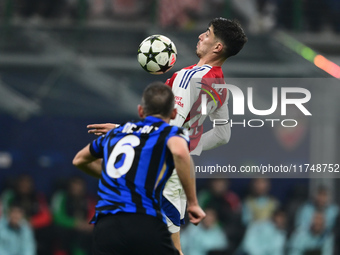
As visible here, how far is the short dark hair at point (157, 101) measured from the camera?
4.84 metres

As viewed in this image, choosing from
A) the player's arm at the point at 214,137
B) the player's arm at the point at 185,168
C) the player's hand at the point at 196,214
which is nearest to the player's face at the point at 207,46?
the player's arm at the point at 214,137

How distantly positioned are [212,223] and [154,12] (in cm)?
533

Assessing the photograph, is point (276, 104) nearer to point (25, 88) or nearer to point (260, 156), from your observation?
point (260, 156)

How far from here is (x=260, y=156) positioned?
44.5ft

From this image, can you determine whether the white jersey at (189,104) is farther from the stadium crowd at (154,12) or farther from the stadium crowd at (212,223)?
the stadium crowd at (154,12)

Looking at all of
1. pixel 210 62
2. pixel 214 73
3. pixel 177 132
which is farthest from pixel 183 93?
pixel 177 132

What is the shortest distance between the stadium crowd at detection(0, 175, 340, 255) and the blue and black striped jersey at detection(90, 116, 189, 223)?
743 cm

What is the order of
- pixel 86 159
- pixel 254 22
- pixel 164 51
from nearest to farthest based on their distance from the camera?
pixel 86 159, pixel 164 51, pixel 254 22

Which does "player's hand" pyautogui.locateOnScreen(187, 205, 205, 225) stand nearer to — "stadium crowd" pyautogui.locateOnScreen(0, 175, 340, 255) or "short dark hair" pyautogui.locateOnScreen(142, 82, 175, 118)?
"short dark hair" pyautogui.locateOnScreen(142, 82, 175, 118)

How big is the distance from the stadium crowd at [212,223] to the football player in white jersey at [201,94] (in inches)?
222

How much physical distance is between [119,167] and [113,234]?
0.45 m

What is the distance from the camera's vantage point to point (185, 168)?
464cm

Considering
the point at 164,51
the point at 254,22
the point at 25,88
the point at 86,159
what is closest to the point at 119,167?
the point at 86,159

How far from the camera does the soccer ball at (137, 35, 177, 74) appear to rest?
20.8ft
